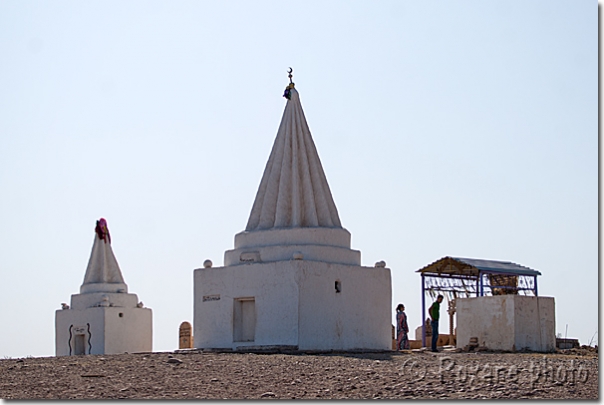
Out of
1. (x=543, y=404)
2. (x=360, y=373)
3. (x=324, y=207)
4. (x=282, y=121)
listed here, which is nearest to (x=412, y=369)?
(x=360, y=373)

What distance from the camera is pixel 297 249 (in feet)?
61.4

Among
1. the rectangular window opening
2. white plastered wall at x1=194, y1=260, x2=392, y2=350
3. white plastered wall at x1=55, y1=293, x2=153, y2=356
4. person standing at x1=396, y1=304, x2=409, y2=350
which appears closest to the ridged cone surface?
white plastered wall at x1=55, y1=293, x2=153, y2=356

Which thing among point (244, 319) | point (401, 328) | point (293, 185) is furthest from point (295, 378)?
point (401, 328)

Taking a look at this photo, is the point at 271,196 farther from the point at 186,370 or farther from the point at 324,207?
the point at 186,370

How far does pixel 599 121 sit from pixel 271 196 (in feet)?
33.1

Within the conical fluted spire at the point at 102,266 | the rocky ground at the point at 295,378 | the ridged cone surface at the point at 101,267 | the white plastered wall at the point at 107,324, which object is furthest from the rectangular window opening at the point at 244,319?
the ridged cone surface at the point at 101,267

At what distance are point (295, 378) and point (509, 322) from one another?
7.79 m

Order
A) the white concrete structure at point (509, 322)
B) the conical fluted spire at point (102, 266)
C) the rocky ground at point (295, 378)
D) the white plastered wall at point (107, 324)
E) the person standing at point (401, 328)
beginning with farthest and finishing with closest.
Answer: the conical fluted spire at point (102, 266), the white plastered wall at point (107, 324), the person standing at point (401, 328), the white concrete structure at point (509, 322), the rocky ground at point (295, 378)

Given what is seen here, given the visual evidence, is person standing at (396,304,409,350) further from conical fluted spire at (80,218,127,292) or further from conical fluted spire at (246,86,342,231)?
conical fluted spire at (80,218,127,292)

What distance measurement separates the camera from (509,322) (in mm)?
18344

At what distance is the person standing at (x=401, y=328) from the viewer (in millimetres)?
20031

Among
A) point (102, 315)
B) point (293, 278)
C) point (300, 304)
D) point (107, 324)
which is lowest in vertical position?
point (107, 324)

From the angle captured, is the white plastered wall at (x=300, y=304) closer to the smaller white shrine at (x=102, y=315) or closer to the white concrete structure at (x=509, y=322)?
the white concrete structure at (x=509, y=322)

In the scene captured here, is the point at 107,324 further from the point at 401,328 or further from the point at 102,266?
the point at 401,328
